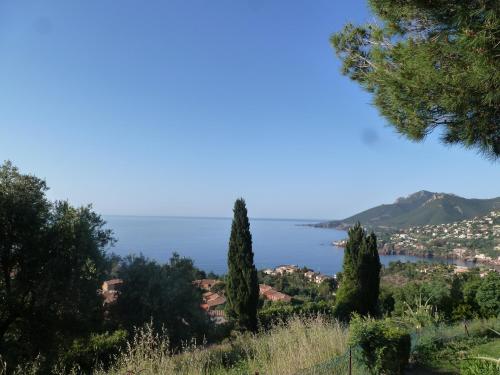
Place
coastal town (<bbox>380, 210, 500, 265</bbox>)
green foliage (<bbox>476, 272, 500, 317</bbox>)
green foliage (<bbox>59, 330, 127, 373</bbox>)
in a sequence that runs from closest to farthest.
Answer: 1. green foliage (<bbox>59, 330, 127, 373</bbox>)
2. green foliage (<bbox>476, 272, 500, 317</bbox>)
3. coastal town (<bbox>380, 210, 500, 265</bbox>)

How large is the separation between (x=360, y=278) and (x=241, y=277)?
→ 555 cm

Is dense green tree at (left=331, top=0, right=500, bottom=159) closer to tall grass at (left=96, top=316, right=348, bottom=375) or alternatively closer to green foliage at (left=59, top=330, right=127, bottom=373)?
tall grass at (left=96, top=316, right=348, bottom=375)

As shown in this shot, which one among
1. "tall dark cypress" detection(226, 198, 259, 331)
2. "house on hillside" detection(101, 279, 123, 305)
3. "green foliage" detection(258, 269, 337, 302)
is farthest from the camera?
"green foliage" detection(258, 269, 337, 302)

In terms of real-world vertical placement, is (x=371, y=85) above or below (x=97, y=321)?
above

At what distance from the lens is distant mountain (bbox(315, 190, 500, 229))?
3162 inches

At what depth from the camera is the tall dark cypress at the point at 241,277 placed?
16.7m

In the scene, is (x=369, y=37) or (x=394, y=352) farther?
(x=369, y=37)

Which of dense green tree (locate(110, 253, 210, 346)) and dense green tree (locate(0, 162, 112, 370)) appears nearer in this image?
dense green tree (locate(0, 162, 112, 370))

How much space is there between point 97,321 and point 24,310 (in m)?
1.78

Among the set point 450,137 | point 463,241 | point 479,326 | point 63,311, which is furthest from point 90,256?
point 463,241

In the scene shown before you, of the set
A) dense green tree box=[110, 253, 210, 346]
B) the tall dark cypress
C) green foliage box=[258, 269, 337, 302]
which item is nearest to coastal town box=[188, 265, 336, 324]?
green foliage box=[258, 269, 337, 302]

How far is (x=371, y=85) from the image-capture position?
16.9 ft

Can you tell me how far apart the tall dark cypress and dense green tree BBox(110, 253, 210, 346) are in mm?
→ 4563

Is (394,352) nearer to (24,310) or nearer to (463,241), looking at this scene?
(24,310)
